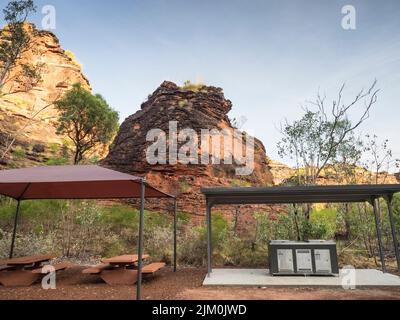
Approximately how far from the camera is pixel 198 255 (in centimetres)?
1014

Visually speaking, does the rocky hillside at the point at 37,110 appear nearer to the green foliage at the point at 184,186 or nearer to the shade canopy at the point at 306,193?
the green foliage at the point at 184,186

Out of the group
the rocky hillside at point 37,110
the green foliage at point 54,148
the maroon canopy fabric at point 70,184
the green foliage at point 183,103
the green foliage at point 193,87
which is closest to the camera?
the maroon canopy fabric at point 70,184

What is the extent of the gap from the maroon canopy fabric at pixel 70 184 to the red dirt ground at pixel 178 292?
2.19 meters

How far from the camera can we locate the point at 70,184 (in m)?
7.79

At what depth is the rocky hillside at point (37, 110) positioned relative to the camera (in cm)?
2386

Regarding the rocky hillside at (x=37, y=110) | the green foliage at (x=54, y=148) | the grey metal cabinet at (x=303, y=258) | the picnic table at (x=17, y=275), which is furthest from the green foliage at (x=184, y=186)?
the green foliage at (x=54, y=148)

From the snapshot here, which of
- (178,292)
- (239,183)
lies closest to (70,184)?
(178,292)

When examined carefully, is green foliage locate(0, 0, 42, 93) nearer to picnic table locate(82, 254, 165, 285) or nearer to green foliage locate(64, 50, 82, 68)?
picnic table locate(82, 254, 165, 285)

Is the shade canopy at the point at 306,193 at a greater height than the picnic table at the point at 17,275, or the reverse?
the shade canopy at the point at 306,193

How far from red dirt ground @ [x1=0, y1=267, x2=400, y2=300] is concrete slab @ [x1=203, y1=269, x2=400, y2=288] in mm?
275

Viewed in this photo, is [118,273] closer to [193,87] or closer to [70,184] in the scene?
[70,184]

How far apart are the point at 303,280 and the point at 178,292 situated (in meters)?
3.14
